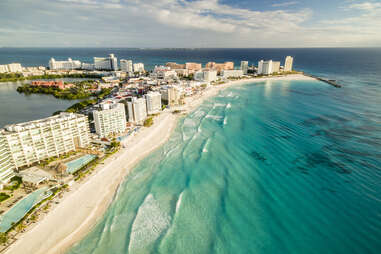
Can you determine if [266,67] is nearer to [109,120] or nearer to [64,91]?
[109,120]

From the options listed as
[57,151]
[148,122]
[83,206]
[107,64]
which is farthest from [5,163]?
[107,64]

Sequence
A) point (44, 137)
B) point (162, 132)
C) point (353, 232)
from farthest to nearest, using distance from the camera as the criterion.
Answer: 1. point (162, 132)
2. point (44, 137)
3. point (353, 232)

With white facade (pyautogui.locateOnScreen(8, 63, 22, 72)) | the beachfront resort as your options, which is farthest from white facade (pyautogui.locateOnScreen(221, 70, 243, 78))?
white facade (pyautogui.locateOnScreen(8, 63, 22, 72))

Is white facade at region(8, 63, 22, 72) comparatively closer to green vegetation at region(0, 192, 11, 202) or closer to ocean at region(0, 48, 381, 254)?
ocean at region(0, 48, 381, 254)

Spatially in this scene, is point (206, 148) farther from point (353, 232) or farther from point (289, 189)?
point (353, 232)

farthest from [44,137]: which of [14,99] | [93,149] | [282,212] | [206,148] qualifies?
[14,99]

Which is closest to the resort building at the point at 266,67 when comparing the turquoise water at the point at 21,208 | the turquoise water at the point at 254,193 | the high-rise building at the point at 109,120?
the turquoise water at the point at 254,193
